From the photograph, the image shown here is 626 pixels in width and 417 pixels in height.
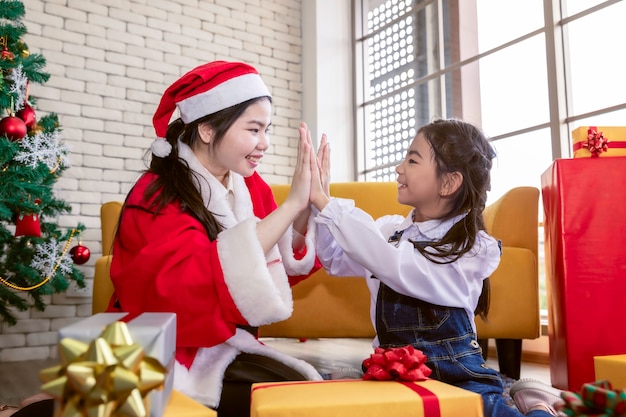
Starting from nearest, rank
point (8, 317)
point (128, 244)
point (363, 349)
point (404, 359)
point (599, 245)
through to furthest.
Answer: point (404, 359) → point (128, 244) → point (599, 245) → point (8, 317) → point (363, 349)

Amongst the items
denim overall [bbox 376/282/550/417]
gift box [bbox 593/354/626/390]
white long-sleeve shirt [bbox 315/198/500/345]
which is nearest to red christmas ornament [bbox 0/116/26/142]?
white long-sleeve shirt [bbox 315/198/500/345]

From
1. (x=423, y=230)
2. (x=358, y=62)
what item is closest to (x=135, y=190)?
(x=423, y=230)

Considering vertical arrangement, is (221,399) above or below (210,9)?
below

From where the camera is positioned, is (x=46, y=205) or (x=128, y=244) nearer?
(x=128, y=244)

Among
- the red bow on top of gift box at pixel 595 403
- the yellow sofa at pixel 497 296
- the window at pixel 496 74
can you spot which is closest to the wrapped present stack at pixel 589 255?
the yellow sofa at pixel 497 296

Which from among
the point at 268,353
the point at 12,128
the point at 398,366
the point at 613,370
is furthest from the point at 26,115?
the point at 613,370

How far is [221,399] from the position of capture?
1.16m

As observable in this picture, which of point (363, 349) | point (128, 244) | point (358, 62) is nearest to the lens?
point (128, 244)

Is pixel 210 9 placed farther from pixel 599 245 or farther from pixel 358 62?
pixel 599 245

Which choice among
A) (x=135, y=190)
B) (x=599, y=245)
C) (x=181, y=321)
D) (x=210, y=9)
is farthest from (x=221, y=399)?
(x=210, y=9)

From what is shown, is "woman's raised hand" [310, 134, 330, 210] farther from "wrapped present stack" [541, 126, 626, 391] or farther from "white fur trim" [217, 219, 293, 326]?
"wrapped present stack" [541, 126, 626, 391]

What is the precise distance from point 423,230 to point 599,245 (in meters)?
0.73

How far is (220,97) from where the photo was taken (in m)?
1.33

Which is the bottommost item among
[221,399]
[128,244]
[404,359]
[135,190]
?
[221,399]
